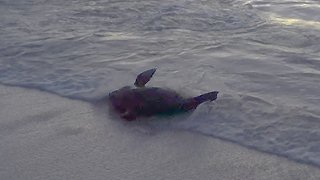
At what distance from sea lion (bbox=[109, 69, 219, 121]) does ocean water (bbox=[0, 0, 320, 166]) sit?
9 centimetres

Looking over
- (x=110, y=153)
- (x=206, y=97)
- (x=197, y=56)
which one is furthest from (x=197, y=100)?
(x=197, y=56)

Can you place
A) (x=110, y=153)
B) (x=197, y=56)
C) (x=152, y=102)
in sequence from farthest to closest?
1. (x=197, y=56)
2. (x=152, y=102)
3. (x=110, y=153)

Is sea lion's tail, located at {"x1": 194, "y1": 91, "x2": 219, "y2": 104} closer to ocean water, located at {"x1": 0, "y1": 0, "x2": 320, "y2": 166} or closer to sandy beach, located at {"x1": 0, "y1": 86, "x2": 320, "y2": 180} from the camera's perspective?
ocean water, located at {"x1": 0, "y1": 0, "x2": 320, "y2": 166}

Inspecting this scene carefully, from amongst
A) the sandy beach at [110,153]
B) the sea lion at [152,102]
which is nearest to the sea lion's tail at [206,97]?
the sea lion at [152,102]

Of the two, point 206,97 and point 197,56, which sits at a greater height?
point 206,97

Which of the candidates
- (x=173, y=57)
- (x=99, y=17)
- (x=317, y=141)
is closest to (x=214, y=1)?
(x=99, y=17)

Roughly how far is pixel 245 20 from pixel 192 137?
9.92 feet

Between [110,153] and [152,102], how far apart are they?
0.62 metres

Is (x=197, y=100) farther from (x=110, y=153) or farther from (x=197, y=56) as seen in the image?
(x=197, y=56)

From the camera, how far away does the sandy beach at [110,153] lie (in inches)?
118

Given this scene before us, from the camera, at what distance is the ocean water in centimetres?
364

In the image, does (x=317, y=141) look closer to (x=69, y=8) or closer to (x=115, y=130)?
(x=115, y=130)

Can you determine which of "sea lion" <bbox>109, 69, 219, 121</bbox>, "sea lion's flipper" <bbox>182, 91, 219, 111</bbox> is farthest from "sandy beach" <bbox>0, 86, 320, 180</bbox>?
"sea lion's flipper" <bbox>182, 91, 219, 111</bbox>

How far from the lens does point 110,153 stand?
326 centimetres
